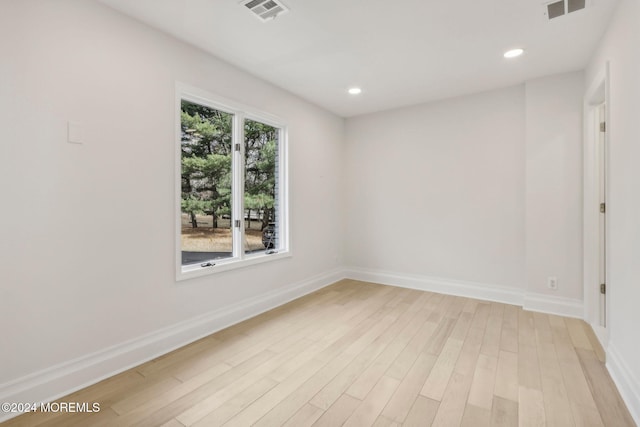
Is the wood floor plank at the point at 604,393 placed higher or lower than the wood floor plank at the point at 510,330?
lower

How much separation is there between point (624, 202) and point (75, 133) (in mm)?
3690

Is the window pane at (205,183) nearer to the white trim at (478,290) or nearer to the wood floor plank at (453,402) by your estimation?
the wood floor plank at (453,402)

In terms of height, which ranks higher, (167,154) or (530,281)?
(167,154)

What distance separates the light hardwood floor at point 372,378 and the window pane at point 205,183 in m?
0.87

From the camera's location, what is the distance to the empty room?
1792mm

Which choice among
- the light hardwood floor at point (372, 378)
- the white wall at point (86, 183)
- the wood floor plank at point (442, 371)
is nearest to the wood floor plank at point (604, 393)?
the light hardwood floor at point (372, 378)

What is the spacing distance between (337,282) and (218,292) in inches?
87.6

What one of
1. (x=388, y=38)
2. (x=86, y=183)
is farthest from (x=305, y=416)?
(x=388, y=38)

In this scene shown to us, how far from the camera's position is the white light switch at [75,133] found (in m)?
1.95

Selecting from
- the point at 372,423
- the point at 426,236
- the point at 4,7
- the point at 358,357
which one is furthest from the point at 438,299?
the point at 4,7

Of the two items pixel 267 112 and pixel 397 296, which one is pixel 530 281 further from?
pixel 267 112

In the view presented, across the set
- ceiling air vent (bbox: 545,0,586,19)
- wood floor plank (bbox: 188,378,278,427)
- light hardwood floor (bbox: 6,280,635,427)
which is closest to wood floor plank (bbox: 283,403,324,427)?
light hardwood floor (bbox: 6,280,635,427)

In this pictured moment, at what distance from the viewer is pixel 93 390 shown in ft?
6.43

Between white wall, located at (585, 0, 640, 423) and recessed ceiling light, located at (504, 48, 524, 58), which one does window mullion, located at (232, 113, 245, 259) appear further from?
white wall, located at (585, 0, 640, 423)
